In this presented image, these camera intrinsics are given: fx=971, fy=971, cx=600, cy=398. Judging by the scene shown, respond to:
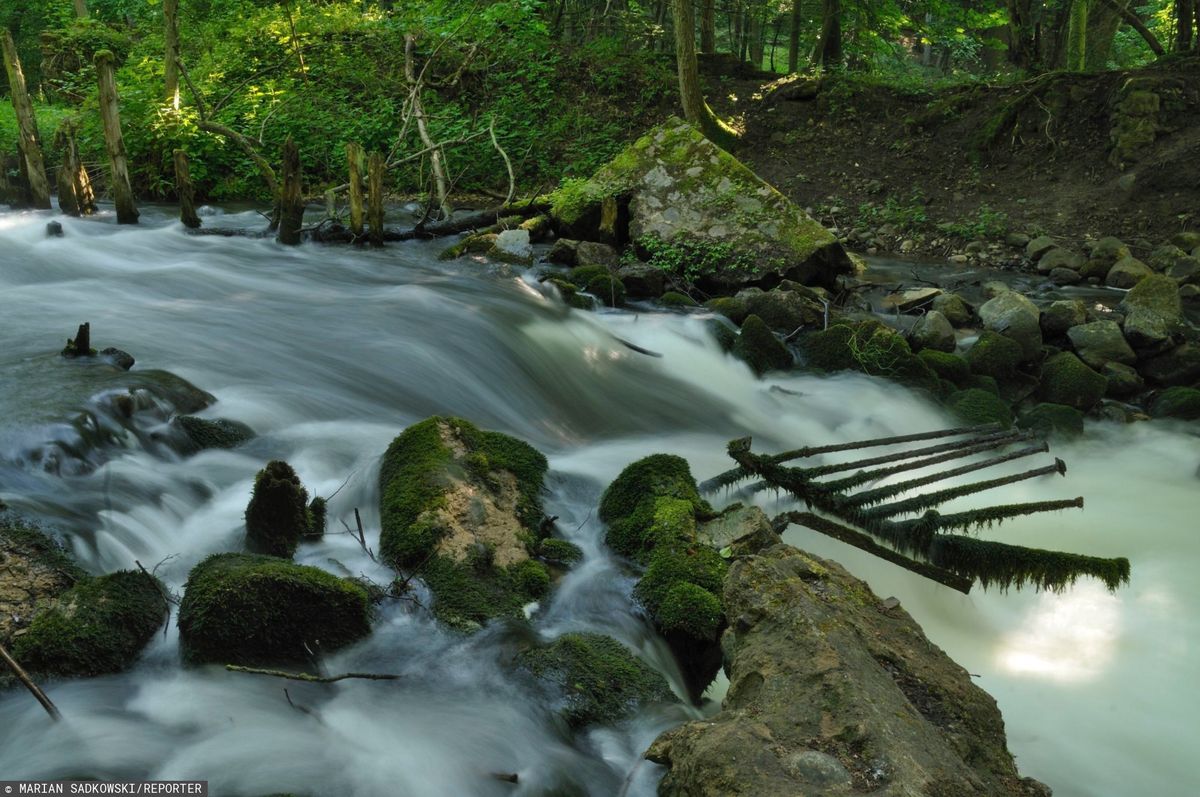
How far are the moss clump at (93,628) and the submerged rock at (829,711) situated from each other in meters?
2.06

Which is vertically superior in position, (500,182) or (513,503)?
(500,182)

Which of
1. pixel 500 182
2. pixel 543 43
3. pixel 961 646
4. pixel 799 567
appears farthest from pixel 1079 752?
pixel 543 43

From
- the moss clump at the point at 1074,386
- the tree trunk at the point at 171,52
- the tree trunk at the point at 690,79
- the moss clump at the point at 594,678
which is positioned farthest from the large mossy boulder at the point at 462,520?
the tree trunk at the point at 171,52

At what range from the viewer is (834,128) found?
58.0 feet

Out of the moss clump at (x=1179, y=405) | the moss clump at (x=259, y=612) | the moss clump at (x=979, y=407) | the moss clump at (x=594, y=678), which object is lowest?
the moss clump at (x=1179, y=405)

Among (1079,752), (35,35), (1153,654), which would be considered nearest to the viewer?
(1079,752)

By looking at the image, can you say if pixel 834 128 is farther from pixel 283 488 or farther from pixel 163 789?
pixel 163 789

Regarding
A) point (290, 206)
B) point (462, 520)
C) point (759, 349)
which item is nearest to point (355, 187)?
point (290, 206)

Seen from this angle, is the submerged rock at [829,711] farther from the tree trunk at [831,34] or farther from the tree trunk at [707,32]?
the tree trunk at [707,32]

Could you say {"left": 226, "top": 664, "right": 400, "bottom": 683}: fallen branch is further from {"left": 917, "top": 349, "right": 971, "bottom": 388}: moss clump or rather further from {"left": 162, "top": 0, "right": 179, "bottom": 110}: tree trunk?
{"left": 162, "top": 0, "right": 179, "bottom": 110}: tree trunk

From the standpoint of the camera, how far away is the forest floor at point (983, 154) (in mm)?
14320

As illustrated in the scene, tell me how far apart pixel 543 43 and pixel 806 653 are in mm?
17790

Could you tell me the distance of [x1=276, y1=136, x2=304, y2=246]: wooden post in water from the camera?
1117 cm

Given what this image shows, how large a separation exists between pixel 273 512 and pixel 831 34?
1763 centimetres
